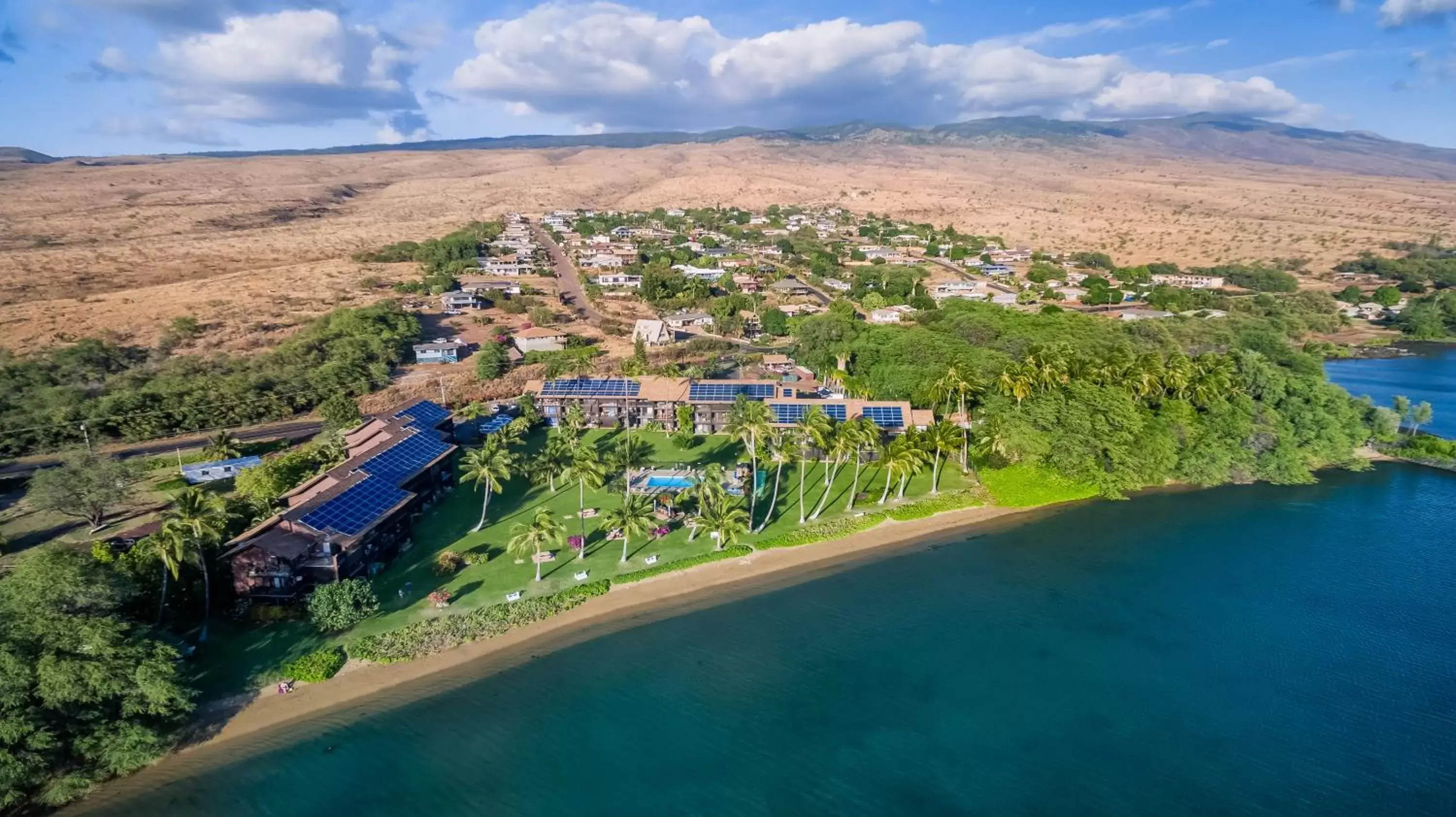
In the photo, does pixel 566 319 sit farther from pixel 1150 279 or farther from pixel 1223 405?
pixel 1150 279

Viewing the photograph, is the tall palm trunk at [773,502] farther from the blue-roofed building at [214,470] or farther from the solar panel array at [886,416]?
the blue-roofed building at [214,470]

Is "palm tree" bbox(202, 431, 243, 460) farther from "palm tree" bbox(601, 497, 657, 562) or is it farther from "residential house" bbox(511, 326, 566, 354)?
"residential house" bbox(511, 326, 566, 354)

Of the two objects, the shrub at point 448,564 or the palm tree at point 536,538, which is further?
the shrub at point 448,564

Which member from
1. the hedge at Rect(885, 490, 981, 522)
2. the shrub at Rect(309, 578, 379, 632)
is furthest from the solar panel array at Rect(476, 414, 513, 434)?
the hedge at Rect(885, 490, 981, 522)

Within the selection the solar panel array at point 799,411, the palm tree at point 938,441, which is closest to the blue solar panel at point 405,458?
the solar panel array at point 799,411

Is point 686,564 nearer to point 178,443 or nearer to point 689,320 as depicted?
point 178,443

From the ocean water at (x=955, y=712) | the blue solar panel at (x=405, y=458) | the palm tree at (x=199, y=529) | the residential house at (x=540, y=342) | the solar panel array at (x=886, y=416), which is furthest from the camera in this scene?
the residential house at (x=540, y=342)
